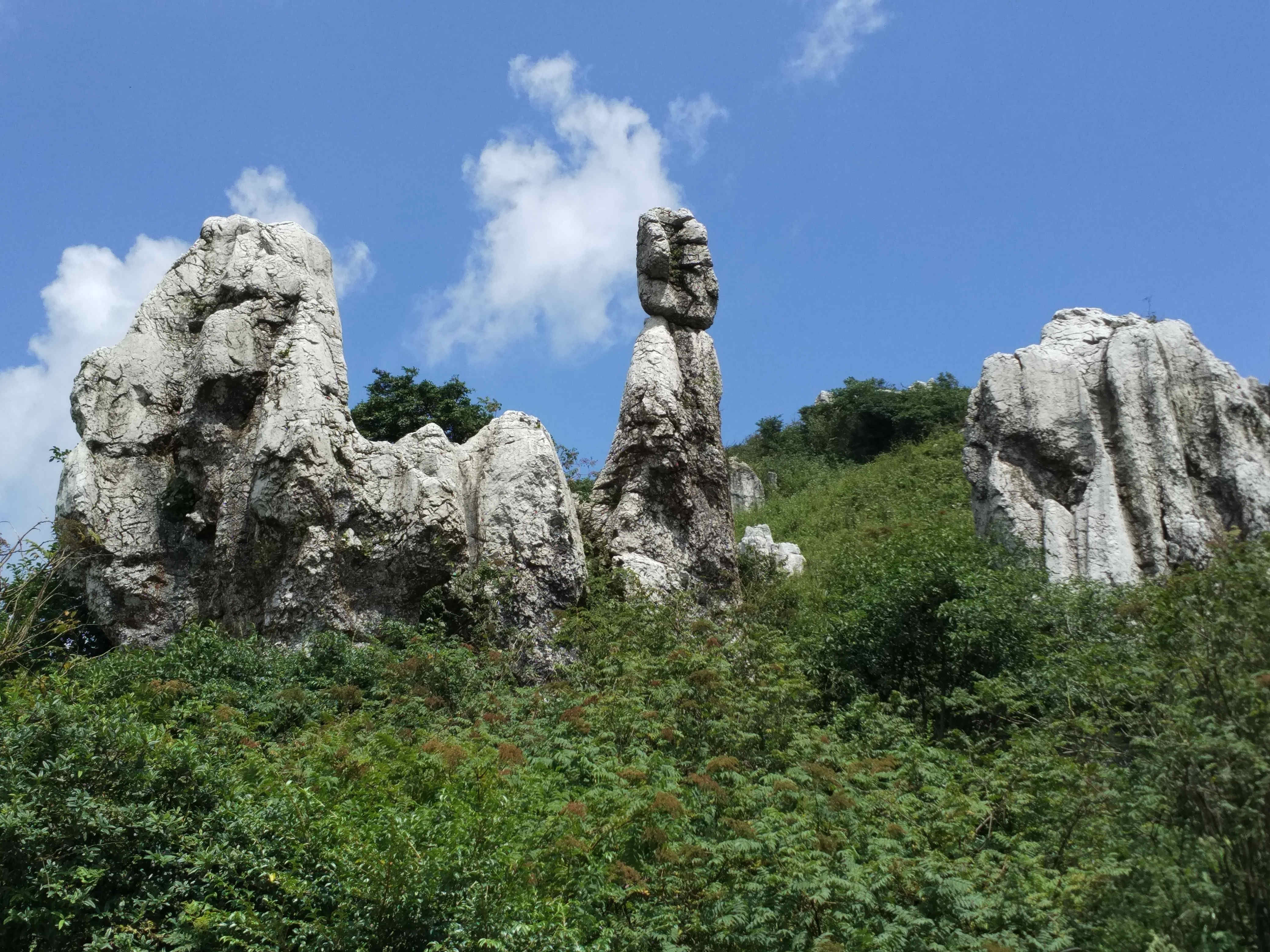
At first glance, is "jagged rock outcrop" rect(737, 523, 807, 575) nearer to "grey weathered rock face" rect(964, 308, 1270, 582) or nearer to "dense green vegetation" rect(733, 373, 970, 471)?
"grey weathered rock face" rect(964, 308, 1270, 582)

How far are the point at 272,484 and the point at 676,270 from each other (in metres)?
8.63

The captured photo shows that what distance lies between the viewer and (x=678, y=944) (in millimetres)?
7355

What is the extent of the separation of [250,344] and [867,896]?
42.2ft

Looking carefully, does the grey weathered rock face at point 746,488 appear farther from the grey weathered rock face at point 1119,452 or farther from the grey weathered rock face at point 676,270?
the grey weathered rock face at point 1119,452

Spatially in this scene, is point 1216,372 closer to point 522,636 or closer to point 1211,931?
point 522,636

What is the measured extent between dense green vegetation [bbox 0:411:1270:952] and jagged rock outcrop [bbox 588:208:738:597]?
5.49 meters

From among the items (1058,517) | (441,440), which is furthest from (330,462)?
(1058,517)

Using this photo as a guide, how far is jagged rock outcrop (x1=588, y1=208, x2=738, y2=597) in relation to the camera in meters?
18.1

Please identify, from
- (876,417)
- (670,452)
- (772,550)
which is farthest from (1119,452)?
(876,417)

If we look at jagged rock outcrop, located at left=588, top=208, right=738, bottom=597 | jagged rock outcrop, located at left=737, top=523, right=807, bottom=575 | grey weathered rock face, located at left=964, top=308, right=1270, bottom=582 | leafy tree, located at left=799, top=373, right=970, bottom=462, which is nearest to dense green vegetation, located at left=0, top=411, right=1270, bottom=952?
grey weathered rock face, located at left=964, top=308, right=1270, bottom=582

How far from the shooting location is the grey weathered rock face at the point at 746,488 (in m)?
35.5

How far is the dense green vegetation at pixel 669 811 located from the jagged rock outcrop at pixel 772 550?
8794 millimetres

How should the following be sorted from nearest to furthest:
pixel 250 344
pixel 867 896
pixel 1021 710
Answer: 1. pixel 867 896
2. pixel 1021 710
3. pixel 250 344

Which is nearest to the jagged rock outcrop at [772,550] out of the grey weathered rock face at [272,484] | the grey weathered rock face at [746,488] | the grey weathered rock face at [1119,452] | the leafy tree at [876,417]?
the grey weathered rock face at [1119,452]
